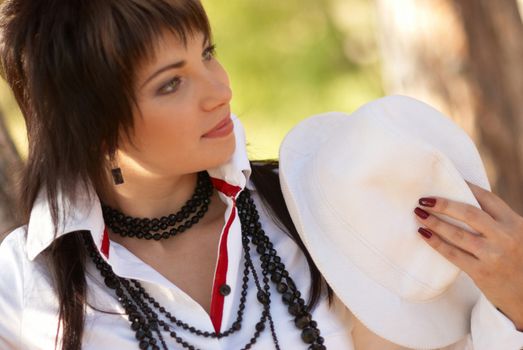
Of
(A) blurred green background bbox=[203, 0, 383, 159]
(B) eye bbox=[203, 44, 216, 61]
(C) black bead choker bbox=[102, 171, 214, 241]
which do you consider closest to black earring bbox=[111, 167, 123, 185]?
(C) black bead choker bbox=[102, 171, 214, 241]

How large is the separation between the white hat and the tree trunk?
1.43m

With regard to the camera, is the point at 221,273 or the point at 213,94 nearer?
the point at 213,94

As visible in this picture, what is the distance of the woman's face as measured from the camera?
90.9 inches

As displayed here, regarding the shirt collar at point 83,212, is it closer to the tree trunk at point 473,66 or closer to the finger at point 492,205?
the finger at point 492,205

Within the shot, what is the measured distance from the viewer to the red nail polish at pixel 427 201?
89.0 inches

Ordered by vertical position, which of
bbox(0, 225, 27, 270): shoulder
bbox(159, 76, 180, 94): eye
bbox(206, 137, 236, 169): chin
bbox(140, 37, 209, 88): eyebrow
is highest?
bbox(140, 37, 209, 88): eyebrow

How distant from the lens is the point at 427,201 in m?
2.27

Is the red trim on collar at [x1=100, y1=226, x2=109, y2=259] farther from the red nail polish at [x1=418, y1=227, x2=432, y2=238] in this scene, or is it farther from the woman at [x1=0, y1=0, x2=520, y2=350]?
the red nail polish at [x1=418, y1=227, x2=432, y2=238]

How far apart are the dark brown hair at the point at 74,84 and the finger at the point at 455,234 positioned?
35 centimetres

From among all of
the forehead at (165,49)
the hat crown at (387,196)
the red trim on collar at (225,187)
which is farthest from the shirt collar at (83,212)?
the forehead at (165,49)

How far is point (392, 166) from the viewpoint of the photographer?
2.30 m

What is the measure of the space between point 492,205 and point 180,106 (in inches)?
30.6

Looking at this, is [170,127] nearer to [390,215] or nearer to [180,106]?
[180,106]

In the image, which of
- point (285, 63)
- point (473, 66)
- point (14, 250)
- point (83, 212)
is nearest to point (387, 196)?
point (83, 212)
